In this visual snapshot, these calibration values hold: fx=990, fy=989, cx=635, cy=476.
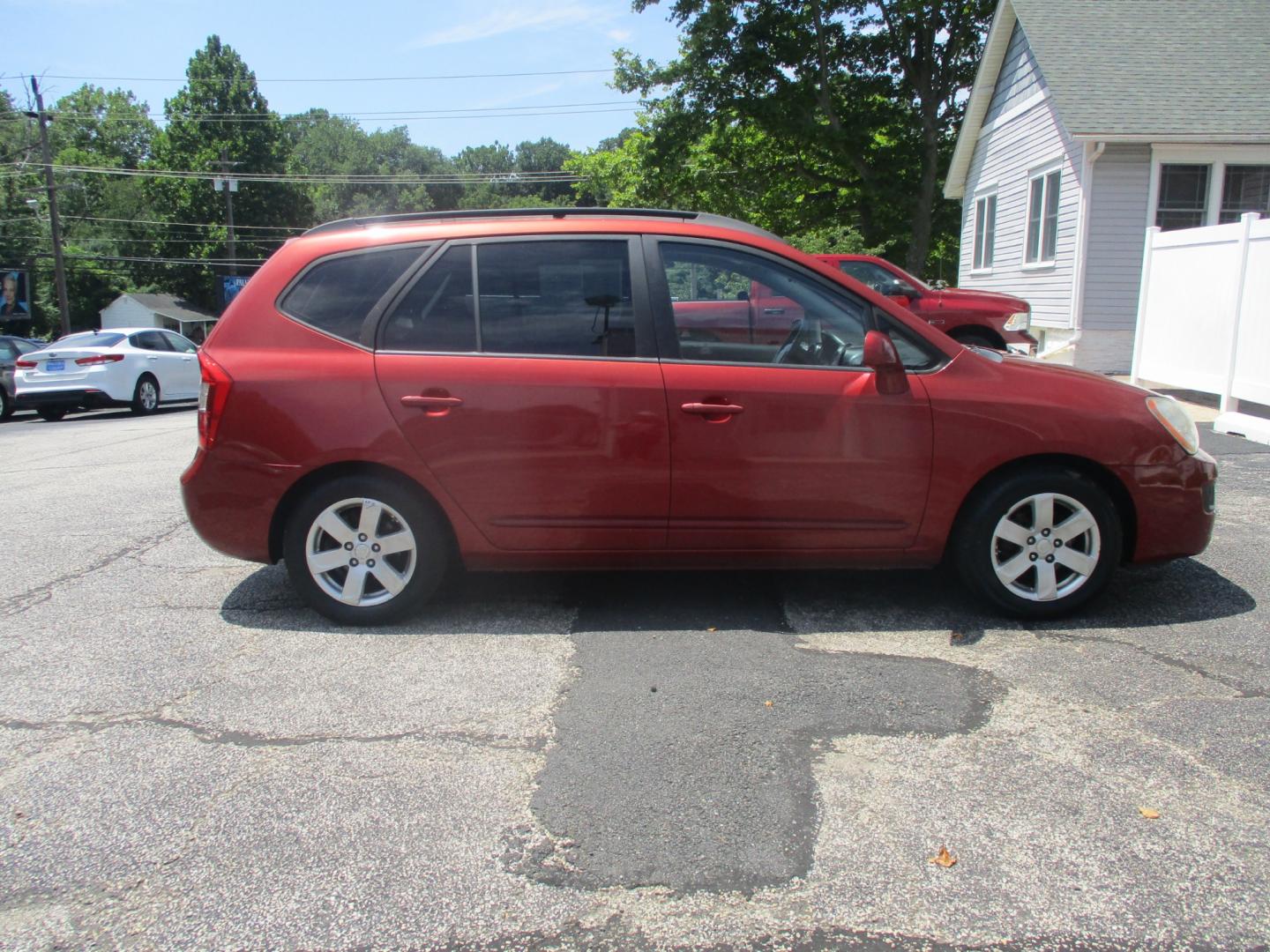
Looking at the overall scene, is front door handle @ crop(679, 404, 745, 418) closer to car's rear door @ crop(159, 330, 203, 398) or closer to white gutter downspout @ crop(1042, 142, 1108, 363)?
white gutter downspout @ crop(1042, 142, 1108, 363)

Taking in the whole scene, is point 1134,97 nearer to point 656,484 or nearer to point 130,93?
point 656,484

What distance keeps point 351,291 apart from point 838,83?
26.8m

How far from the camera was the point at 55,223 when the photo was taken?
3444cm

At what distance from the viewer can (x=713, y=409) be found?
431 centimetres

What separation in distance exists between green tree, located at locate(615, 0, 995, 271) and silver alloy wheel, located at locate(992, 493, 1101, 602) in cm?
2495

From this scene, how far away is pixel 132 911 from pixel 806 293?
3.43 metres

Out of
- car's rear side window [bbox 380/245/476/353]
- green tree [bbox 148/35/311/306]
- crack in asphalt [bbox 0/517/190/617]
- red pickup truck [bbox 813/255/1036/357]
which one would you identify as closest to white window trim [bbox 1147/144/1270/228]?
red pickup truck [bbox 813/255/1036/357]

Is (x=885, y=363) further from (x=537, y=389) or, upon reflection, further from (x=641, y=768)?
(x=641, y=768)

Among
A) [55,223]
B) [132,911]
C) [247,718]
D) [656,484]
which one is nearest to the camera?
[132,911]

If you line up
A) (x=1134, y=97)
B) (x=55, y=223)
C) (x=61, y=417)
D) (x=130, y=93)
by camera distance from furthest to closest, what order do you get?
(x=130, y=93), (x=55, y=223), (x=61, y=417), (x=1134, y=97)

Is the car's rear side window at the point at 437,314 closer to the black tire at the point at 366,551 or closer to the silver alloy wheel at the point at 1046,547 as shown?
the black tire at the point at 366,551

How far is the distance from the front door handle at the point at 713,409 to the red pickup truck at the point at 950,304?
795 cm

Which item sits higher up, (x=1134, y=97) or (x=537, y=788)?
(x=1134, y=97)

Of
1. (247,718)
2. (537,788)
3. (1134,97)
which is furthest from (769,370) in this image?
(1134,97)
